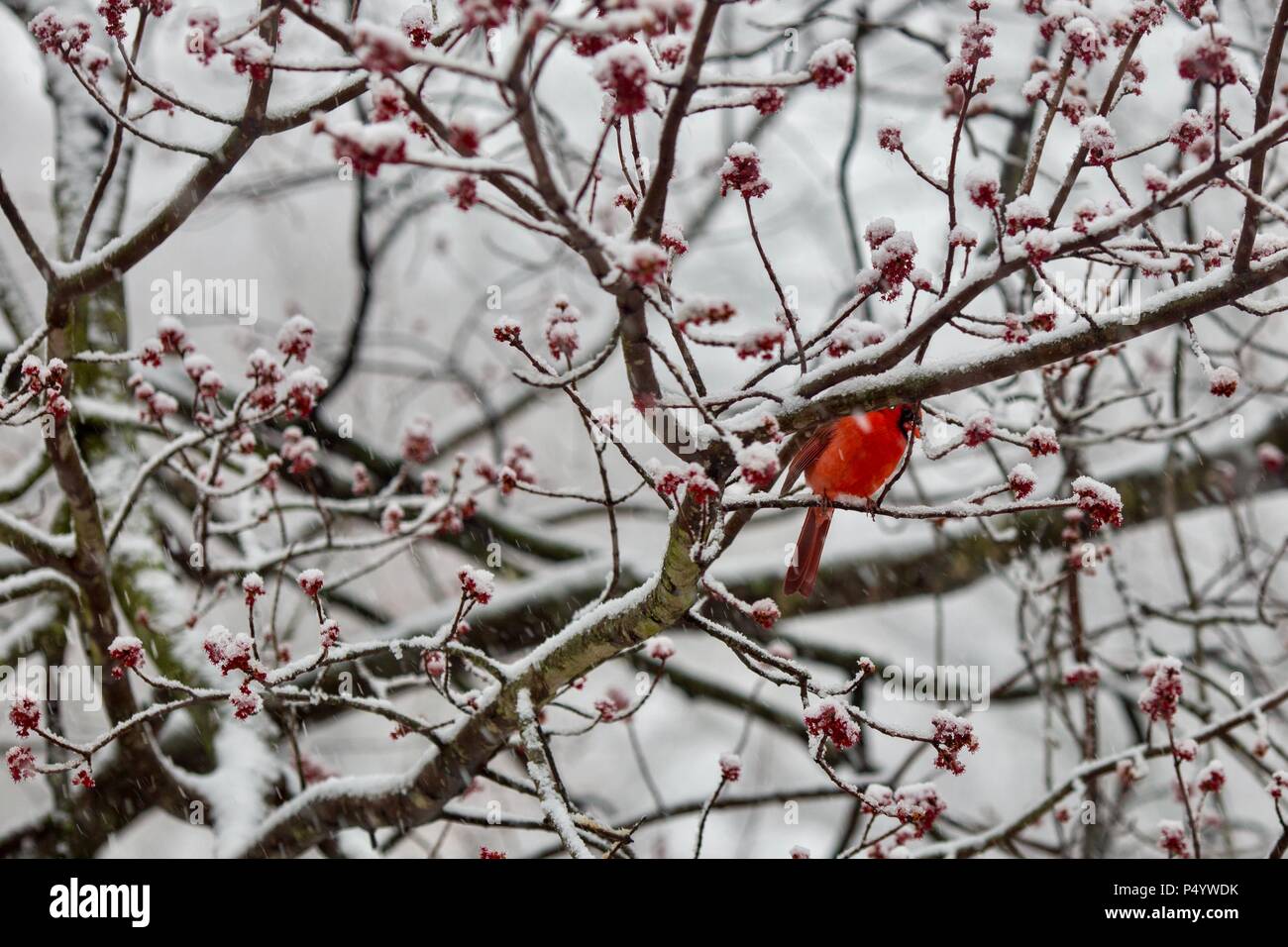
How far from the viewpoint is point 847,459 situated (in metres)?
3.39

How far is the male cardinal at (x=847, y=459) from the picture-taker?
336 cm

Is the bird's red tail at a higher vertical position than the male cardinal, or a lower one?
lower

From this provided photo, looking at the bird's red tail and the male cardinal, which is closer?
the male cardinal

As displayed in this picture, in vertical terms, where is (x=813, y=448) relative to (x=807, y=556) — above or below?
above

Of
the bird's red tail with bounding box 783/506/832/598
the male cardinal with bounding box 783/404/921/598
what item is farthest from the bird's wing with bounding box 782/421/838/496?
the bird's red tail with bounding box 783/506/832/598

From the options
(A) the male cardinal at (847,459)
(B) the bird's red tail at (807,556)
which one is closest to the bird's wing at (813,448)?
(A) the male cardinal at (847,459)

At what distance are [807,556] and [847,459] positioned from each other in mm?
418

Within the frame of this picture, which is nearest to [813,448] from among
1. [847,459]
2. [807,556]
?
[847,459]

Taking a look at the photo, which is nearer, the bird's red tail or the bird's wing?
the bird's wing

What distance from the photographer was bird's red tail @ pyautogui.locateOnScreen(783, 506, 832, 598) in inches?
140

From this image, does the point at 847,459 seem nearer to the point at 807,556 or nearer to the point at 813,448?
the point at 813,448

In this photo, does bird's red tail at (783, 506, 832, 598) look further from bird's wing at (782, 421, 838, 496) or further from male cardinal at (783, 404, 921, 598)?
bird's wing at (782, 421, 838, 496)

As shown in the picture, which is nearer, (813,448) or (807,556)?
(813,448)

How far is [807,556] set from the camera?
3670 mm
